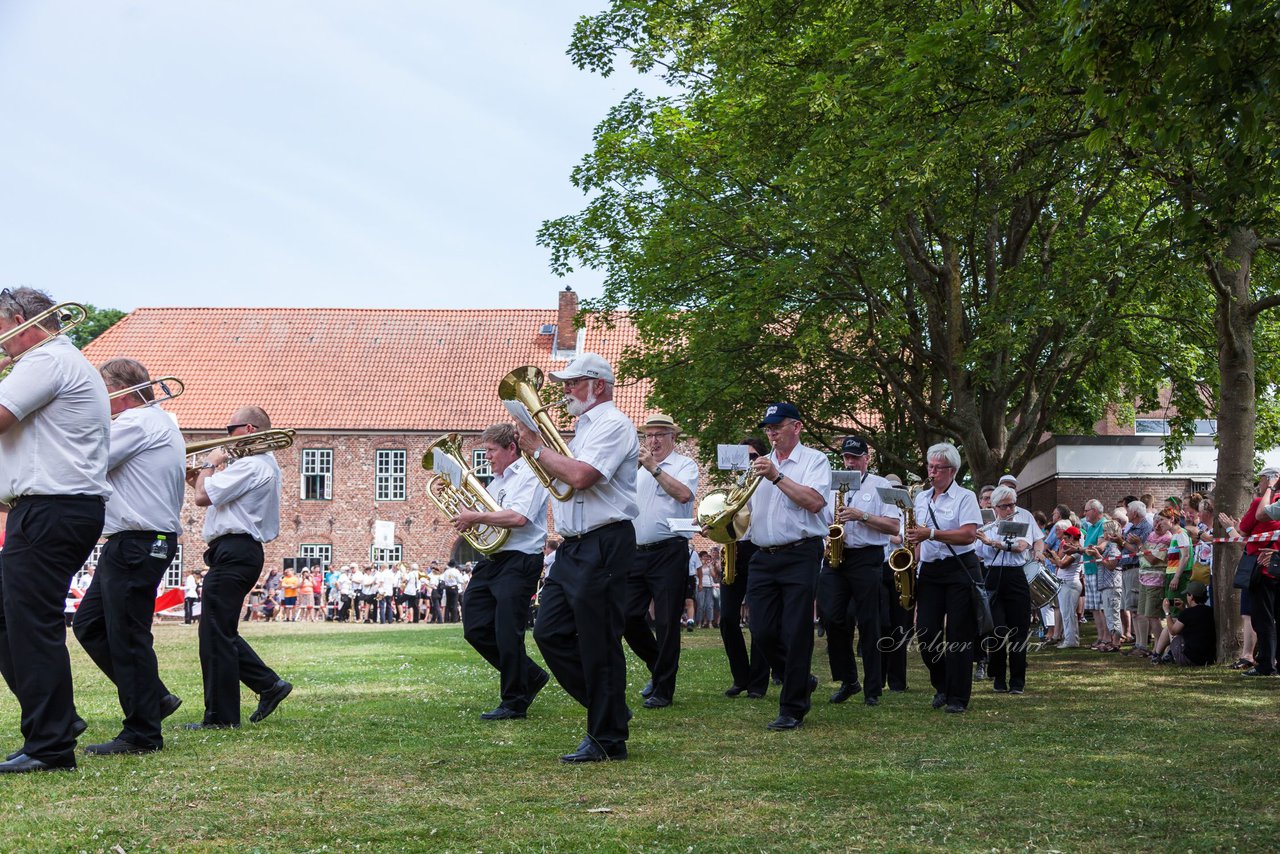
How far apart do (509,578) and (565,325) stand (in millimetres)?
50551

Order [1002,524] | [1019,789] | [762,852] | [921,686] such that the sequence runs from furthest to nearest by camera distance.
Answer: [921,686], [1002,524], [1019,789], [762,852]

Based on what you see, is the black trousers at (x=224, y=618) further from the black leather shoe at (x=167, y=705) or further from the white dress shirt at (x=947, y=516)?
the white dress shirt at (x=947, y=516)

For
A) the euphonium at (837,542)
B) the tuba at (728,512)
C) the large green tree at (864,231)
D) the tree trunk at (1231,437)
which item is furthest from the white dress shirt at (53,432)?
the tree trunk at (1231,437)

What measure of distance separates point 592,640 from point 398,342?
5474 cm

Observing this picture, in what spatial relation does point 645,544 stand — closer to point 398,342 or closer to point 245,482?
point 245,482

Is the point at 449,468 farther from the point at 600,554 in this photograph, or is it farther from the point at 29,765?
the point at 29,765

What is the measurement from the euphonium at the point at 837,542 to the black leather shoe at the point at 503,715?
295 cm

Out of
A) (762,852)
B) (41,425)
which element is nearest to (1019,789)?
(762,852)

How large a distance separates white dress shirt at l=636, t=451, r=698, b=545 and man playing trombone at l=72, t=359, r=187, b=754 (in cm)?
408

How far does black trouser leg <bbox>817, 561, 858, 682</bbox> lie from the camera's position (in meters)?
12.1

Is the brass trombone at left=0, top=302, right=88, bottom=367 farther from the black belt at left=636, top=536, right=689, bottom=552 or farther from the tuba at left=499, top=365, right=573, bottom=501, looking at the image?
the black belt at left=636, top=536, right=689, bottom=552

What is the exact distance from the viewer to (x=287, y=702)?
11734mm

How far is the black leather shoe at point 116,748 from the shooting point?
813cm

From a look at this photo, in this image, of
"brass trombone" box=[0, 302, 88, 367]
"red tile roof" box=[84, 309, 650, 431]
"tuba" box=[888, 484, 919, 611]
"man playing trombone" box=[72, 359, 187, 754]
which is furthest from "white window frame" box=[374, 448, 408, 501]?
"brass trombone" box=[0, 302, 88, 367]
